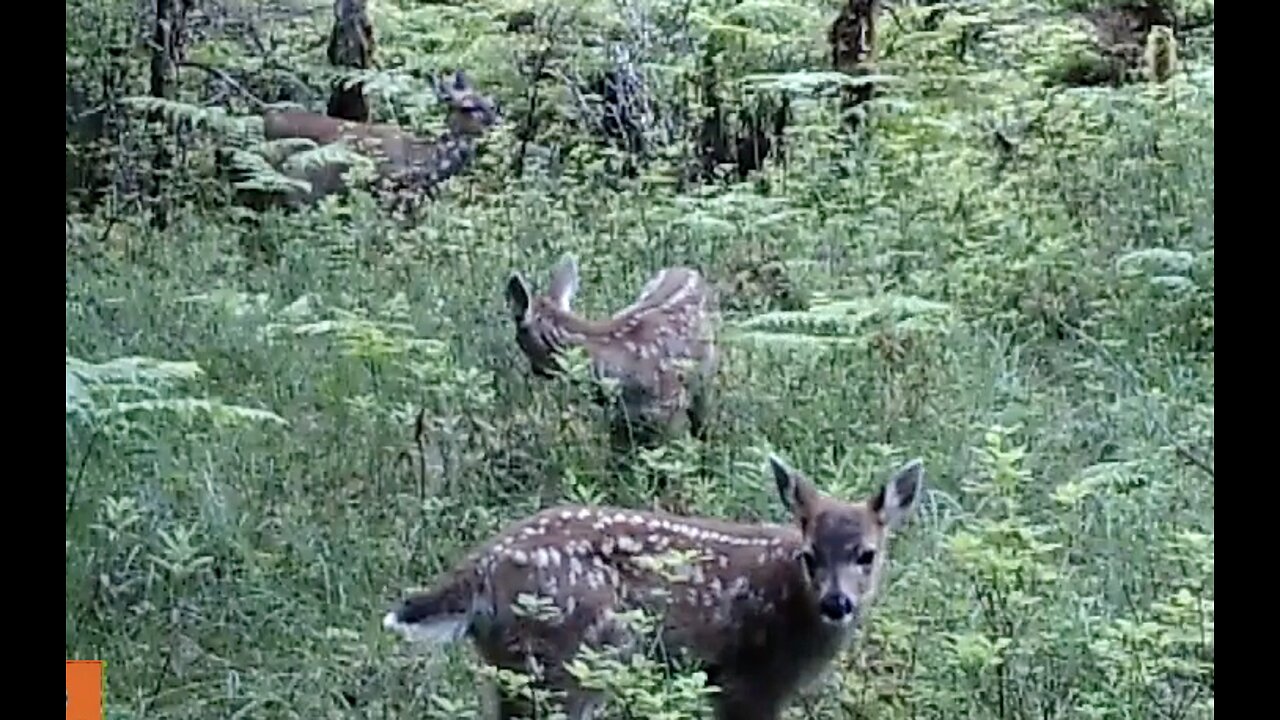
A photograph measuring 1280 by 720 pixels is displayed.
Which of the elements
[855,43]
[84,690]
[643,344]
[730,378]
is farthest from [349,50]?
[84,690]

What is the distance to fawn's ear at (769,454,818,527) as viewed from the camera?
349 centimetres

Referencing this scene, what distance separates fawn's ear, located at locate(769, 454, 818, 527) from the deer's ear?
0.59 m

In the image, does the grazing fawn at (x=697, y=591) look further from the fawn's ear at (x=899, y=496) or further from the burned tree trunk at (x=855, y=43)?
the burned tree trunk at (x=855, y=43)

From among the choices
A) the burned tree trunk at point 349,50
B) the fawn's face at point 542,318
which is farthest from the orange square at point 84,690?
the burned tree trunk at point 349,50

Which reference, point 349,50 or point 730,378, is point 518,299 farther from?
point 349,50

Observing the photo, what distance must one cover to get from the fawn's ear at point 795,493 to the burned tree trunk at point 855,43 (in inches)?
44.1

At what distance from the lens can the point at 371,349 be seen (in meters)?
3.89

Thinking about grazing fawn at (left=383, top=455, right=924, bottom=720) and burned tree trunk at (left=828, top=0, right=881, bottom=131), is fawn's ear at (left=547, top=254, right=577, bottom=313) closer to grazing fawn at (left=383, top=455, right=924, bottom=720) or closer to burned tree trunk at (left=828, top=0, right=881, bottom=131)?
grazing fawn at (left=383, top=455, right=924, bottom=720)

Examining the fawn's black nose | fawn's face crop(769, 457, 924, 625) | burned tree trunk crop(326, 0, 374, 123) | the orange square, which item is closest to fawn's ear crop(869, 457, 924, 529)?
fawn's face crop(769, 457, 924, 625)

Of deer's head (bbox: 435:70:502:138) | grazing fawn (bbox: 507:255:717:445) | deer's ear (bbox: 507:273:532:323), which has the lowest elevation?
grazing fawn (bbox: 507:255:717:445)

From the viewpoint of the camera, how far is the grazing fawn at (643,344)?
3811 mm
